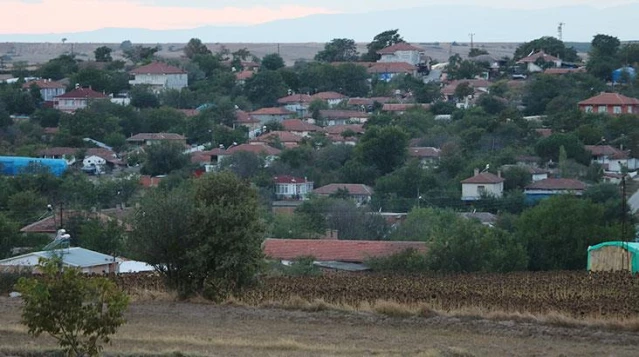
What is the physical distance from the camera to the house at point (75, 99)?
77.8 m

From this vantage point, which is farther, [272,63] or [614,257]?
[272,63]

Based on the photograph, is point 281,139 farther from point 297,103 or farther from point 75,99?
point 297,103

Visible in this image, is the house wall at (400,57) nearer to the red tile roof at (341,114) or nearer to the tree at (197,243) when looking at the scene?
the red tile roof at (341,114)

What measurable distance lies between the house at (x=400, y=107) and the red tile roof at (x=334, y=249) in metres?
39.3

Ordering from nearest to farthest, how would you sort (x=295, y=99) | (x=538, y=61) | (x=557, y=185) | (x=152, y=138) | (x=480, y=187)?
(x=480, y=187), (x=557, y=185), (x=152, y=138), (x=295, y=99), (x=538, y=61)

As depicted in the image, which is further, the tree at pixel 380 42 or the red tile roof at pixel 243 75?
the tree at pixel 380 42

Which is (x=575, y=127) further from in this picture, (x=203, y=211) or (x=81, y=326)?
(x=81, y=326)

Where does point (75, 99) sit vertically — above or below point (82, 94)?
below

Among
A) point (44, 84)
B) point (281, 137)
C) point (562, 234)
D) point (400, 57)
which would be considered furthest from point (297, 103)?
point (562, 234)

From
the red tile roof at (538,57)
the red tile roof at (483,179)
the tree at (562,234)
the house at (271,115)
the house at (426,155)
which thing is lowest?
the house at (271,115)

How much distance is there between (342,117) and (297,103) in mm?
7093

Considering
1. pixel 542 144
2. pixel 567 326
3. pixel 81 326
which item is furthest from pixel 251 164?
pixel 81 326

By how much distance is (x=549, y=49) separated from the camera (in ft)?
332

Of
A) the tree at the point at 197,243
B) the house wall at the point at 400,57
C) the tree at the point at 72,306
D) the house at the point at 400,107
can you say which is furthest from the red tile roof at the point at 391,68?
the tree at the point at 72,306
